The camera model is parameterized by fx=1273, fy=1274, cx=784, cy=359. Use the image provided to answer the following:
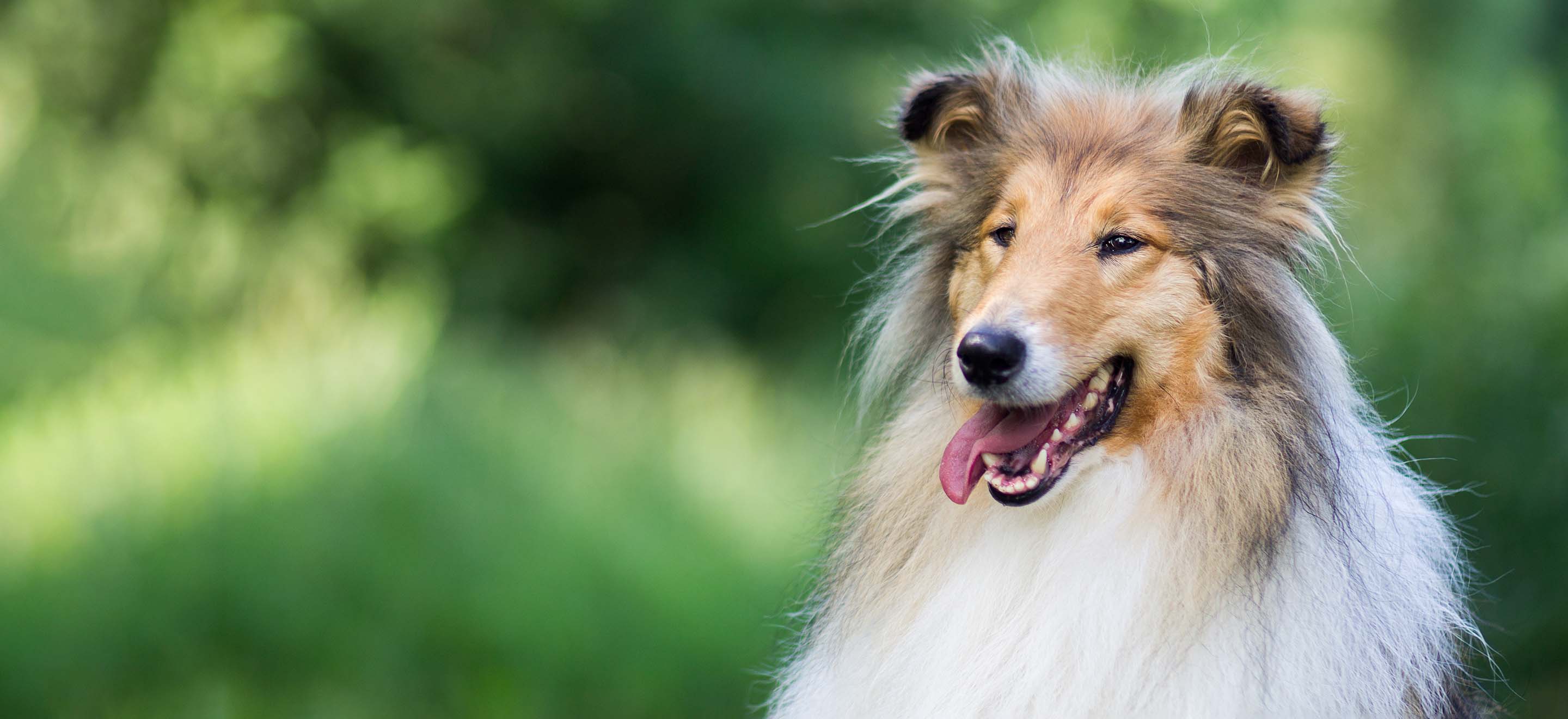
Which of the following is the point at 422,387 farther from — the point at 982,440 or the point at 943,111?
the point at 982,440

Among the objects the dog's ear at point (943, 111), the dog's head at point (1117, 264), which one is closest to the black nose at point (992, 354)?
the dog's head at point (1117, 264)

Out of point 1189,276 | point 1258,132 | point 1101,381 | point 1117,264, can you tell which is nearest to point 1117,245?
point 1117,264

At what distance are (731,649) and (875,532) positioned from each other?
3151 mm

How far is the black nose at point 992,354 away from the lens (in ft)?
8.49

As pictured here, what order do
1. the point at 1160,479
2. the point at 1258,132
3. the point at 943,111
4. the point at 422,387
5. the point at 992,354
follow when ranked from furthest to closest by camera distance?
the point at 422,387 → the point at 943,111 → the point at 1258,132 → the point at 1160,479 → the point at 992,354

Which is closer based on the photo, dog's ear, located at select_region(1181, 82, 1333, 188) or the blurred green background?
dog's ear, located at select_region(1181, 82, 1333, 188)

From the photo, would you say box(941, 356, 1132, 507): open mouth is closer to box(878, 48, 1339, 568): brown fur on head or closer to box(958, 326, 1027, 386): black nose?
box(878, 48, 1339, 568): brown fur on head

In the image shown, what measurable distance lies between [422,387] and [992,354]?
4718 millimetres

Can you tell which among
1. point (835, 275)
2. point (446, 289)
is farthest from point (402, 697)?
point (835, 275)

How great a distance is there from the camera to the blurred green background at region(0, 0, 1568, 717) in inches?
208

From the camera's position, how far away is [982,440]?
278 centimetres

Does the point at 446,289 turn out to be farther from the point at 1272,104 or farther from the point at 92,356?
the point at 1272,104

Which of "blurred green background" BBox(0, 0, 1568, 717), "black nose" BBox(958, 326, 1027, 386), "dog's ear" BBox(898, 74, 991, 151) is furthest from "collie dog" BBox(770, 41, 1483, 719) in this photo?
"blurred green background" BBox(0, 0, 1568, 717)

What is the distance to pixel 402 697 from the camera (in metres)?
5.30
